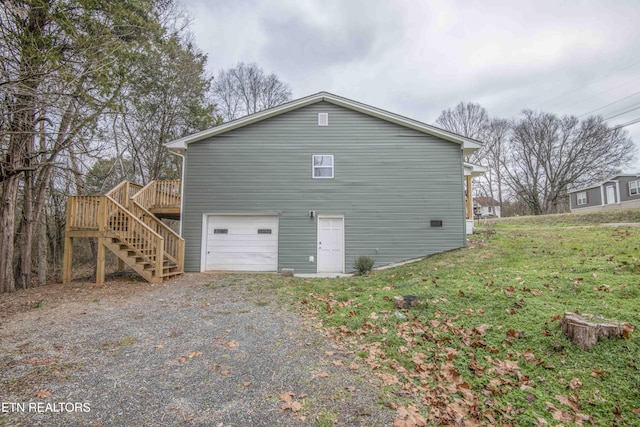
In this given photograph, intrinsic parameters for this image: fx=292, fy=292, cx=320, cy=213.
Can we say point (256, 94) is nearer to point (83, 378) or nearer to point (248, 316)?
point (248, 316)

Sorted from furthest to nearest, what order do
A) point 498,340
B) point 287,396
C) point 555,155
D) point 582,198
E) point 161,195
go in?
point 555,155
point 582,198
point 161,195
point 498,340
point 287,396

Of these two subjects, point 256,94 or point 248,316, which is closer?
point 248,316

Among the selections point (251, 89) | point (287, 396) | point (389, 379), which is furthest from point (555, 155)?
point (287, 396)

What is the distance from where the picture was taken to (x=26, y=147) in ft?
25.7

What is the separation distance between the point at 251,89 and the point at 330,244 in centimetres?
1783

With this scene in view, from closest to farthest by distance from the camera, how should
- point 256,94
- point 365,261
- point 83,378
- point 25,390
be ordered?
point 25,390, point 83,378, point 365,261, point 256,94

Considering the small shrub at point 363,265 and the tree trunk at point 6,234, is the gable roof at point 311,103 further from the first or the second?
the small shrub at point 363,265

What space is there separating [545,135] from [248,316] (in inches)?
1520

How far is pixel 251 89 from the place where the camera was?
22.9 meters

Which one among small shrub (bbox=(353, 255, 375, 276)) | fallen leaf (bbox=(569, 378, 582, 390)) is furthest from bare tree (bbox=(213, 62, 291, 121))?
fallen leaf (bbox=(569, 378, 582, 390))

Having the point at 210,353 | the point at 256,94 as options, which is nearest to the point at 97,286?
the point at 210,353

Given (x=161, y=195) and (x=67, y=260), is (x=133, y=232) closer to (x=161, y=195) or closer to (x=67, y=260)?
(x=67, y=260)

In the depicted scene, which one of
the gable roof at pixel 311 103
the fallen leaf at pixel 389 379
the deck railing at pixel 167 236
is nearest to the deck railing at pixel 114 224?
the deck railing at pixel 167 236

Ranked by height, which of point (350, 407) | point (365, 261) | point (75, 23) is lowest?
point (350, 407)
